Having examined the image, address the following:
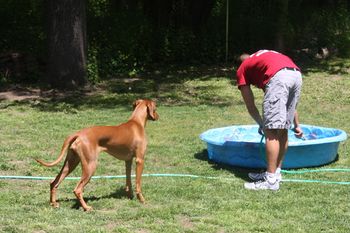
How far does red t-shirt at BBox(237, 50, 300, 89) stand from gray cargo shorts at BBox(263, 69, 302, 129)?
0.09m

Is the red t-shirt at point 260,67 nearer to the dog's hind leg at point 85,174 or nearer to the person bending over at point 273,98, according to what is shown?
the person bending over at point 273,98

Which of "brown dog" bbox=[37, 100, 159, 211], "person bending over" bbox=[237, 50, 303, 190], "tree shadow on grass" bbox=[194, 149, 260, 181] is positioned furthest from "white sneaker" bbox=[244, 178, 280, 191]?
"brown dog" bbox=[37, 100, 159, 211]

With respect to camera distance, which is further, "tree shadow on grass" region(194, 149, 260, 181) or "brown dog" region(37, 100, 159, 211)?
"tree shadow on grass" region(194, 149, 260, 181)

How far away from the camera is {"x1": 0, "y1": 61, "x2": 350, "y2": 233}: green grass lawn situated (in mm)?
5109

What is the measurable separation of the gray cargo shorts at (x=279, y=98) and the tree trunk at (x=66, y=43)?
854 cm

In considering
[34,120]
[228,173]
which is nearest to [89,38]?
[34,120]

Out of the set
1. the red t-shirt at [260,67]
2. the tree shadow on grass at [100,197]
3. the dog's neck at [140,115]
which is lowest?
the tree shadow on grass at [100,197]

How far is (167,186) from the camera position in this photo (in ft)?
20.7

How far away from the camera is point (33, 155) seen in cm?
782

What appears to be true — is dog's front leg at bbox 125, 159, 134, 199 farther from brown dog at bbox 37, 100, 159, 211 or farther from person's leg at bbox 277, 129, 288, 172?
person's leg at bbox 277, 129, 288, 172

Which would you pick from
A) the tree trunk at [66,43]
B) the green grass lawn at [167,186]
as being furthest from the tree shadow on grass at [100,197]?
the tree trunk at [66,43]

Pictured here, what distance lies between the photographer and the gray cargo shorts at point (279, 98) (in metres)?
6.13

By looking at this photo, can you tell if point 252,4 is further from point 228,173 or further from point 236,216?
point 236,216

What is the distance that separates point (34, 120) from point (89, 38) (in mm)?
7339
